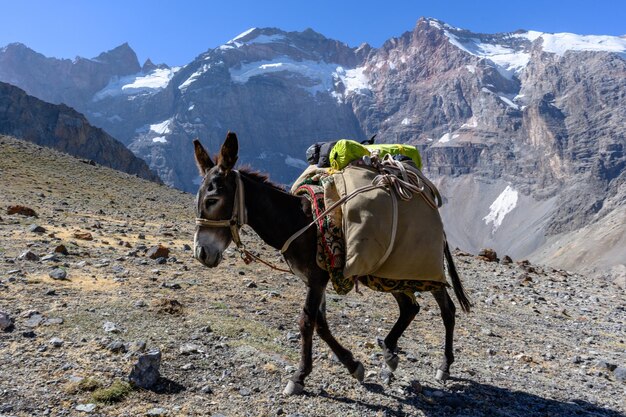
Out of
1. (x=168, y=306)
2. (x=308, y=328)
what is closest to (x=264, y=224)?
(x=308, y=328)

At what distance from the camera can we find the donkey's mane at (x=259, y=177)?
613cm

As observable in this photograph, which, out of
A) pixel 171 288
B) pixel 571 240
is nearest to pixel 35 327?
pixel 171 288

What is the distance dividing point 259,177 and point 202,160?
73 cm

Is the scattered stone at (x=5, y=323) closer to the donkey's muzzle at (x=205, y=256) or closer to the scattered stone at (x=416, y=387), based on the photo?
Result: the donkey's muzzle at (x=205, y=256)

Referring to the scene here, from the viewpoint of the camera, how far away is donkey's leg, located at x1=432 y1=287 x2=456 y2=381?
667 centimetres

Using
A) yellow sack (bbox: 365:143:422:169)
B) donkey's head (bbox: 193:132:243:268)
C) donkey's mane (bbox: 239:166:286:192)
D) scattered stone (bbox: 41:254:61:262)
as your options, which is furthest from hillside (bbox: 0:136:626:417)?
yellow sack (bbox: 365:143:422:169)

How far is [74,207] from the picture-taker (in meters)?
24.4

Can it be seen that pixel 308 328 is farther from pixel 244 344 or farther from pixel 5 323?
pixel 5 323

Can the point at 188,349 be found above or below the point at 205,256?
below

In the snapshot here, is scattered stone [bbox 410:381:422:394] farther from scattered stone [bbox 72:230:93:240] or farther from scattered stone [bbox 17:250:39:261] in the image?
scattered stone [bbox 72:230:93:240]

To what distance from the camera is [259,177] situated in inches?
243

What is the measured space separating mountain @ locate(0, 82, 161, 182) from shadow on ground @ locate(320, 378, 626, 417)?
10639 centimetres

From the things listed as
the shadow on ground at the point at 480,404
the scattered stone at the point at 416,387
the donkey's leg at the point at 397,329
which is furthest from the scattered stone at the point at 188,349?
the scattered stone at the point at 416,387

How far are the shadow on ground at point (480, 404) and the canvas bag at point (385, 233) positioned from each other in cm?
143
